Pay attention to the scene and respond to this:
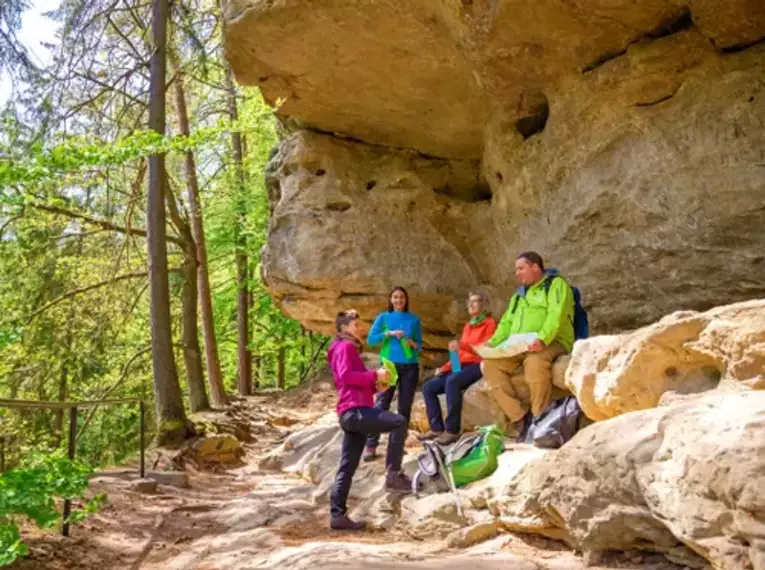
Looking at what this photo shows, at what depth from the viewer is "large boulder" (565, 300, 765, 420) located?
3.97 meters

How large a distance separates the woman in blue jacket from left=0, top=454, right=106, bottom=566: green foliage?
3.03 meters

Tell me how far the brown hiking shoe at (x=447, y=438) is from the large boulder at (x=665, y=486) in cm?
213

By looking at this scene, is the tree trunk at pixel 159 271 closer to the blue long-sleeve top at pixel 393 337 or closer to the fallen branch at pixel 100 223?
the fallen branch at pixel 100 223

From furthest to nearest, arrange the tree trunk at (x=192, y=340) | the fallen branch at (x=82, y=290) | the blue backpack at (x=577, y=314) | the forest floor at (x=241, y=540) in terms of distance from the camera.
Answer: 1. the tree trunk at (x=192, y=340)
2. the fallen branch at (x=82, y=290)
3. the blue backpack at (x=577, y=314)
4. the forest floor at (x=241, y=540)

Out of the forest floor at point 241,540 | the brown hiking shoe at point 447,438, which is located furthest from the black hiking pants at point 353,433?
the brown hiking shoe at point 447,438

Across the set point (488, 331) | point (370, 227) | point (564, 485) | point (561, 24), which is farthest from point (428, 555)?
point (370, 227)

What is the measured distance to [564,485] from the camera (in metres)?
3.78

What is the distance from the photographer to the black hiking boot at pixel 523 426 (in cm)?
612

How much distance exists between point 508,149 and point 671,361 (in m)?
5.05

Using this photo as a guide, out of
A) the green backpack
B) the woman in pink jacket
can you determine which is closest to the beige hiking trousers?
the green backpack

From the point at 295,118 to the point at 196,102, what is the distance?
651cm

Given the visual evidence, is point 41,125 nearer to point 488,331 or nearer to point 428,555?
point 488,331

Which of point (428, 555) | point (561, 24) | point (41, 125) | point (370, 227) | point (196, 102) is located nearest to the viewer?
point (428, 555)

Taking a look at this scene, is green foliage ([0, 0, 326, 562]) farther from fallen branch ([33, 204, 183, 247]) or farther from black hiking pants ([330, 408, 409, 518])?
black hiking pants ([330, 408, 409, 518])
